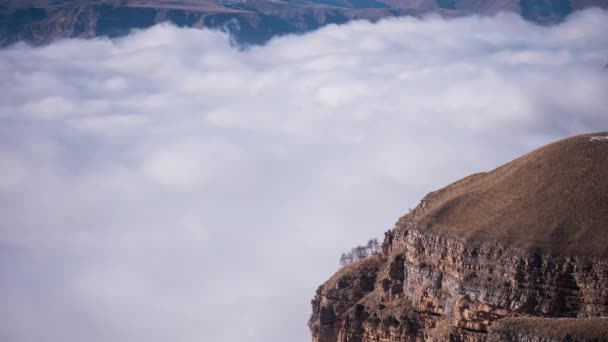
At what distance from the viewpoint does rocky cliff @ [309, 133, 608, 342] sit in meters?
52.7

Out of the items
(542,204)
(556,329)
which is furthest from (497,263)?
(556,329)

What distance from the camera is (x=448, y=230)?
59469mm

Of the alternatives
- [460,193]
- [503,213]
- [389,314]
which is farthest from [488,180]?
[389,314]

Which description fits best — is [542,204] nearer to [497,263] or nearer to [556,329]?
[497,263]

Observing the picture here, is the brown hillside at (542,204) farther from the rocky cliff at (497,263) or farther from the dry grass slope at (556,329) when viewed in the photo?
the dry grass slope at (556,329)

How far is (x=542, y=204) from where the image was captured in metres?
58.2

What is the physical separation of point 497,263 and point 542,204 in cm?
502

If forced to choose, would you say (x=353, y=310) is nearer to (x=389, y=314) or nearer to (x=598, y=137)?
(x=389, y=314)

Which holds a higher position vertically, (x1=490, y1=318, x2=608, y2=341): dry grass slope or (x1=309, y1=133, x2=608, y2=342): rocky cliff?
(x1=309, y1=133, x2=608, y2=342): rocky cliff

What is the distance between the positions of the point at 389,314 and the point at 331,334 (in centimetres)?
755

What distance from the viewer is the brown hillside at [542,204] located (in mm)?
55094

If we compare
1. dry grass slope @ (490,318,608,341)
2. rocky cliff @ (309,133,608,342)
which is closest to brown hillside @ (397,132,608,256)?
rocky cliff @ (309,133,608,342)

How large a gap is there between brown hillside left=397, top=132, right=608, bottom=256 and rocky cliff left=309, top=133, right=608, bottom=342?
0.06 metres

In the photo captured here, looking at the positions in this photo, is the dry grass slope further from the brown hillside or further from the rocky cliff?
the brown hillside
